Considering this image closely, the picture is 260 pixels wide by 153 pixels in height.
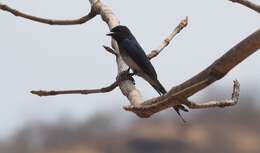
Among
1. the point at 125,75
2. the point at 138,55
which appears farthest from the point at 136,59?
the point at 125,75

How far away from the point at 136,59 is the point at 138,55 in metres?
0.07

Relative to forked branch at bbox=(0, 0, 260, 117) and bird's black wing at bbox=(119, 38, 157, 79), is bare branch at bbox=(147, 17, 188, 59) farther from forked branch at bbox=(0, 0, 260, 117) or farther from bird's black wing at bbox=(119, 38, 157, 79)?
bird's black wing at bbox=(119, 38, 157, 79)

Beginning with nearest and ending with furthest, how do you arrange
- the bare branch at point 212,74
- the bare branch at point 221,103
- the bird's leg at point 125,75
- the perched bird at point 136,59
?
the bare branch at point 212,74 → the bare branch at point 221,103 → the bird's leg at point 125,75 → the perched bird at point 136,59

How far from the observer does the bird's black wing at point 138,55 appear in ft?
15.8

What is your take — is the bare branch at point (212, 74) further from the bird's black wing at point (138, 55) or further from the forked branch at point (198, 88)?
the bird's black wing at point (138, 55)

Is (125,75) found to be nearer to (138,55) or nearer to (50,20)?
(50,20)

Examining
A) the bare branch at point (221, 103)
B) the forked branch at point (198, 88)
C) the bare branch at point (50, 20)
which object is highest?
the bare branch at point (50, 20)

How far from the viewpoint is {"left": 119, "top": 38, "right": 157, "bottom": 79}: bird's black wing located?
189 inches

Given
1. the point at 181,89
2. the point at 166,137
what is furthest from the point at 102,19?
the point at 166,137

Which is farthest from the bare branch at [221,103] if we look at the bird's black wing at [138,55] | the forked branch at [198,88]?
the bird's black wing at [138,55]

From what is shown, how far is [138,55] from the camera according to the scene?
5145mm

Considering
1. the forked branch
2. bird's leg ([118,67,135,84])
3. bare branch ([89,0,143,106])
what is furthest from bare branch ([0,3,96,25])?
the forked branch

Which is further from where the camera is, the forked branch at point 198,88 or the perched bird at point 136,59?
the perched bird at point 136,59

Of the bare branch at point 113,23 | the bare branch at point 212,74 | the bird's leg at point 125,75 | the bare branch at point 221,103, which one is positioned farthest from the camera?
the bird's leg at point 125,75
